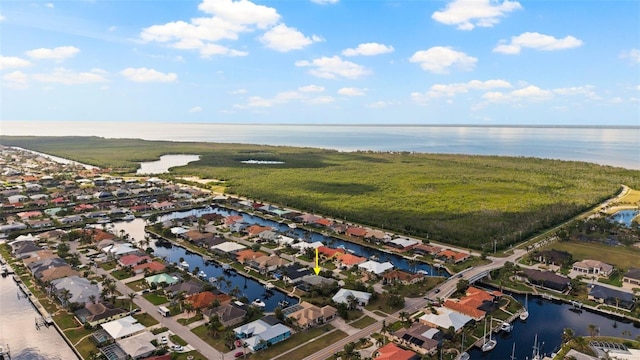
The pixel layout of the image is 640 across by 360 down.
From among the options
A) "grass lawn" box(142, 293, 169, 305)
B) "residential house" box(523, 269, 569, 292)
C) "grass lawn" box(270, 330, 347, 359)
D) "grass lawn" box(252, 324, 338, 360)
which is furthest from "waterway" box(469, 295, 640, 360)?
"grass lawn" box(142, 293, 169, 305)

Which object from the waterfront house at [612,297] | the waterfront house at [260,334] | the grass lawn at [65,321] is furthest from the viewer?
the waterfront house at [612,297]

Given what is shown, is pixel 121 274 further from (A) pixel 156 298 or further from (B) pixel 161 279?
(A) pixel 156 298

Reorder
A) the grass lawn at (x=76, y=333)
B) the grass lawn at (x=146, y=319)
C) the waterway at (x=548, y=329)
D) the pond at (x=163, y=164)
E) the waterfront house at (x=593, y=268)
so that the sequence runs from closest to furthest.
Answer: the waterway at (x=548, y=329), the grass lawn at (x=76, y=333), the grass lawn at (x=146, y=319), the waterfront house at (x=593, y=268), the pond at (x=163, y=164)

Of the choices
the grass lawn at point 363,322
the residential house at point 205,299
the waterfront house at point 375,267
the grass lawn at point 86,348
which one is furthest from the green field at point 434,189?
the grass lawn at point 86,348

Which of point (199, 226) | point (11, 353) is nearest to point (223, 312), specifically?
point (11, 353)

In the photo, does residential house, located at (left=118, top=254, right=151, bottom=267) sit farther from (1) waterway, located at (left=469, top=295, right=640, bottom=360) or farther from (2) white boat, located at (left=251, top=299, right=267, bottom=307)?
(1) waterway, located at (left=469, top=295, right=640, bottom=360)

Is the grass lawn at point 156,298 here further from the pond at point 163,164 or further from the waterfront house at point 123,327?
the pond at point 163,164
